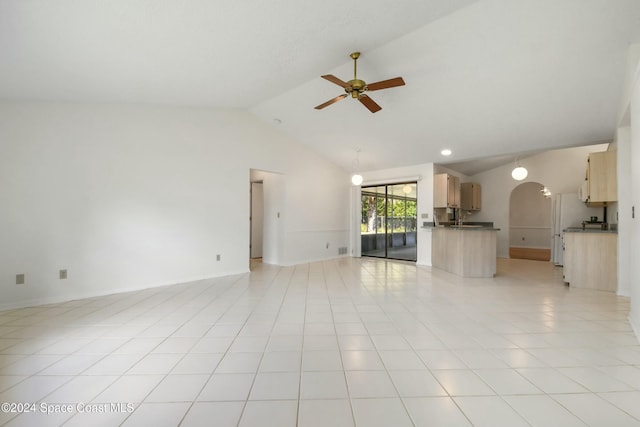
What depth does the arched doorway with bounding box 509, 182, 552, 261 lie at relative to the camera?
10.0m

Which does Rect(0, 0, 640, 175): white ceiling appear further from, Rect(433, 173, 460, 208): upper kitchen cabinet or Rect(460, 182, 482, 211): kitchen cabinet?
Rect(460, 182, 482, 211): kitchen cabinet

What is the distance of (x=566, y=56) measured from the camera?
127 inches

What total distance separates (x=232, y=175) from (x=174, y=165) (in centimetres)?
108

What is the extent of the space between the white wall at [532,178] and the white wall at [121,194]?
22.4ft

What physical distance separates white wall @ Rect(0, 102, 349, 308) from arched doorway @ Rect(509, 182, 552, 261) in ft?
31.7

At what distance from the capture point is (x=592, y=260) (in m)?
4.47

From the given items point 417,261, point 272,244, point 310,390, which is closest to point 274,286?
point 272,244

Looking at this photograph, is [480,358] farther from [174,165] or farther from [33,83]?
[33,83]

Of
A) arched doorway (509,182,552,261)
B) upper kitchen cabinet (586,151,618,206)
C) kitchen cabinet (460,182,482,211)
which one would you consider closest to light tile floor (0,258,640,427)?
upper kitchen cabinet (586,151,618,206)

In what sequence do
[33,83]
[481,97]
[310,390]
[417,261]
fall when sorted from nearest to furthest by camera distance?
[310,390], [33,83], [481,97], [417,261]

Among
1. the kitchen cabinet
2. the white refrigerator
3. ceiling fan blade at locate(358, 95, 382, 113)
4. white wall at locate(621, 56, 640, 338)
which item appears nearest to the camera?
white wall at locate(621, 56, 640, 338)

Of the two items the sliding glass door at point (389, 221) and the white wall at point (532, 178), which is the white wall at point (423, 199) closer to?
the sliding glass door at point (389, 221)

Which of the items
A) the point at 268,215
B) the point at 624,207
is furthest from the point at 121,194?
the point at 624,207

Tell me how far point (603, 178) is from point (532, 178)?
3.87 metres
